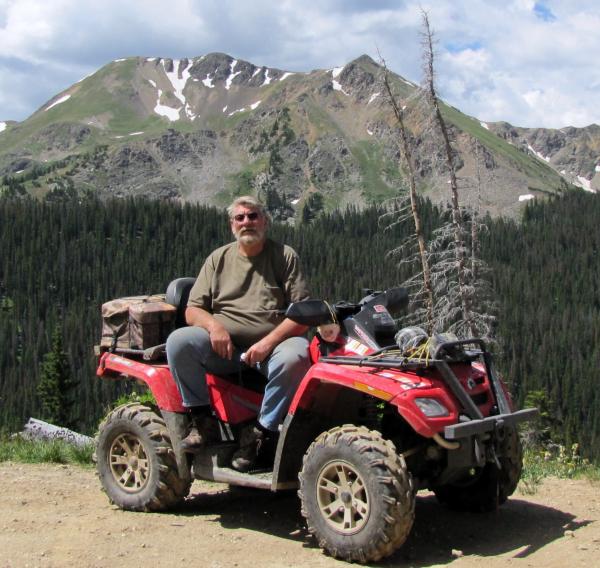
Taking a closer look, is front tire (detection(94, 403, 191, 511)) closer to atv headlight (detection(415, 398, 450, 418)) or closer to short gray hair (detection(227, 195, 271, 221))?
short gray hair (detection(227, 195, 271, 221))

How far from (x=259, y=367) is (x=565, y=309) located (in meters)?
128

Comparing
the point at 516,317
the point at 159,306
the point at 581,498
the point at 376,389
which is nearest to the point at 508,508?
the point at 581,498

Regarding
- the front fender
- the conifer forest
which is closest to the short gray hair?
the front fender

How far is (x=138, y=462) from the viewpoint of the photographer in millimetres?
6582

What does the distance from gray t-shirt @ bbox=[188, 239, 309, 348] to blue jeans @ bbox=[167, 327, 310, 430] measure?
0.76 ft

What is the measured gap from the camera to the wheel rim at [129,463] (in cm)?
654

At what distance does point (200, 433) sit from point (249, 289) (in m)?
1.21

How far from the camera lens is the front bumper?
15.8 ft

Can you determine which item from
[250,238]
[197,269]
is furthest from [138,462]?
[197,269]

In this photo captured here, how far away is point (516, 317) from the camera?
11894 centimetres

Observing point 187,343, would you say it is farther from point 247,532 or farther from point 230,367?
point 247,532

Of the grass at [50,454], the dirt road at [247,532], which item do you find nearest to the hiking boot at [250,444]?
the dirt road at [247,532]

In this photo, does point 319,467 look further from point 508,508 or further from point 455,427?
point 508,508

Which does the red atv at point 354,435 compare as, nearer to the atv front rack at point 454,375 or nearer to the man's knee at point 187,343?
the atv front rack at point 454,375
